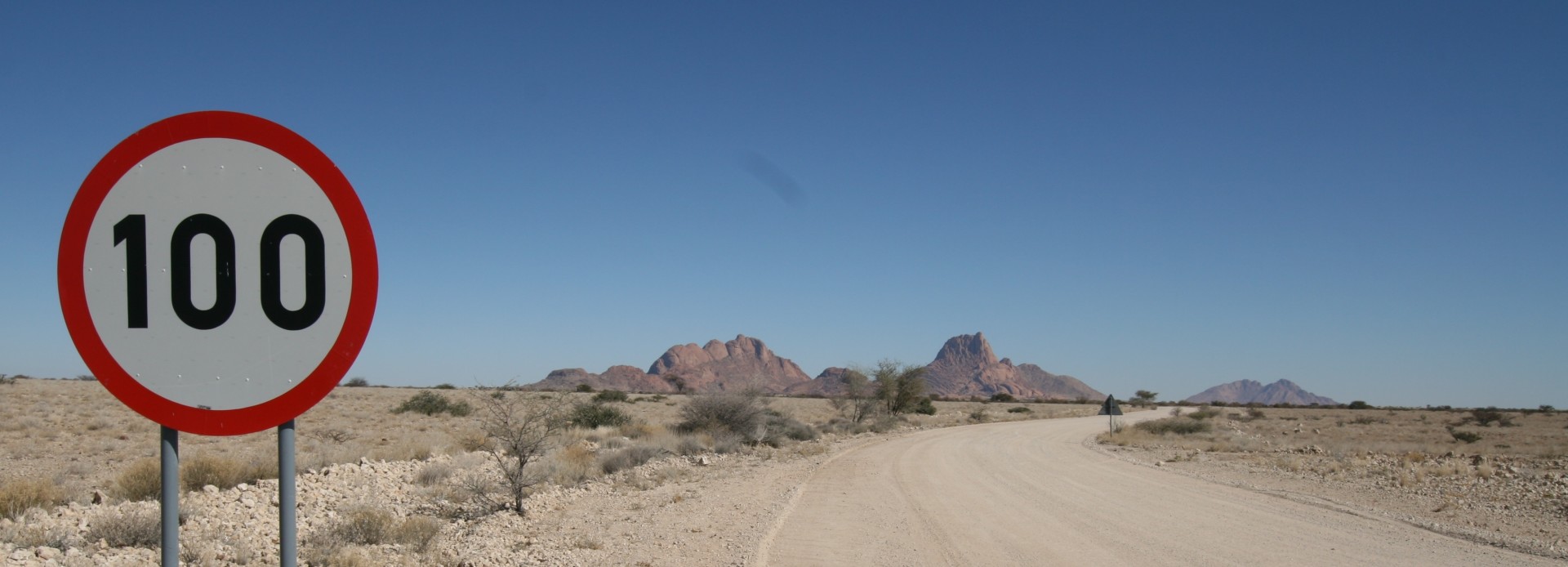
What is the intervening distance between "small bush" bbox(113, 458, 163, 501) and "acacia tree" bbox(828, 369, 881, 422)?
134 feet

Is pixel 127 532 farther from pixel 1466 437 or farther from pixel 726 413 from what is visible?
pixel 1466 437

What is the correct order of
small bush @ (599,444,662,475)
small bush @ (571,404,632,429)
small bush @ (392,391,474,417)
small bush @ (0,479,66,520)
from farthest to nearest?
small bush @ (392,391,474,417), small bush @ (571,404,632,429), small bush @ (599,444,662,475), small bush @ (0,479,66,520)

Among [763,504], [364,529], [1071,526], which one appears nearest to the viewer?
[364,529]

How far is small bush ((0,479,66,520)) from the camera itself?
31.2ft

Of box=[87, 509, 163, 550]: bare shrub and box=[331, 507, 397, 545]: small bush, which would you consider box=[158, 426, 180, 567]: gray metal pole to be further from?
box=[87, 509, 163, 550]: bare shrub

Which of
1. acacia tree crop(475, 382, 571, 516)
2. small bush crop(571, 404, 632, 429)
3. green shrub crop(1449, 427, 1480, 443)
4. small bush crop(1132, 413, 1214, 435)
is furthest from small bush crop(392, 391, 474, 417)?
green shrub crop(1449, 427, 1480, 443)

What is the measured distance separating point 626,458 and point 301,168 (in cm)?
1664

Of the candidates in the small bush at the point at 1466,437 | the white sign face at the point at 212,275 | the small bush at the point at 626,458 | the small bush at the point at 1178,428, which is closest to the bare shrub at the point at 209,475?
the small bush at the point at 626,458

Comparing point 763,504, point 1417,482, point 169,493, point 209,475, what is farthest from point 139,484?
point 1417,482

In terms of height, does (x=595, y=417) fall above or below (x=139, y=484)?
below

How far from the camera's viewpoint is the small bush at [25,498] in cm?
952

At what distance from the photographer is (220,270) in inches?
83.0

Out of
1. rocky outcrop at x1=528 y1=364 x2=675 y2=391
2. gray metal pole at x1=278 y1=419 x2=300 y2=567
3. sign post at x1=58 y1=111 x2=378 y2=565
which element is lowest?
rocky outcrop at x1=528 y1=364 x2=675 y2=391

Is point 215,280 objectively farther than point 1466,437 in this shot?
No
